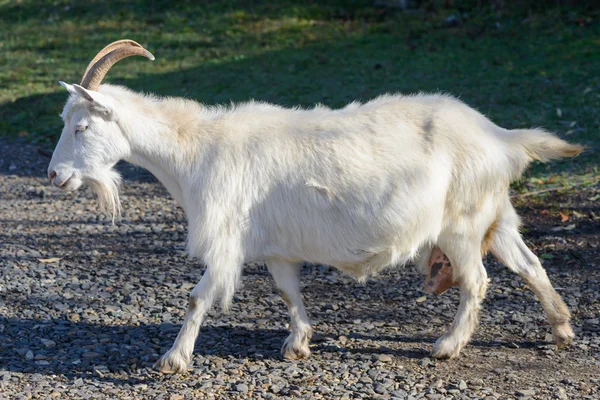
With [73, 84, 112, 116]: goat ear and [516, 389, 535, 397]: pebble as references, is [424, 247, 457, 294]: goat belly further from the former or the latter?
[73, 84, 112, 116]: goat ear

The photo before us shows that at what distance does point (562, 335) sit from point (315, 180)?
1.75 m

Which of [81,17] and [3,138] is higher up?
[81,17]

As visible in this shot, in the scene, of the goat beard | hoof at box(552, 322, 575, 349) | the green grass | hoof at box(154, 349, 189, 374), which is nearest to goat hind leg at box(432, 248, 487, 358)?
hoof at box(552, 322, 575, 349)

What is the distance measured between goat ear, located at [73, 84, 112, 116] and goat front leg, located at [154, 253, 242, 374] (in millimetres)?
1069

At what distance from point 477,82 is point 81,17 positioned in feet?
30.0

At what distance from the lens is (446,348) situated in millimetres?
4930

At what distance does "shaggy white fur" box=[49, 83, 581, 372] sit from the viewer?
15.6ft

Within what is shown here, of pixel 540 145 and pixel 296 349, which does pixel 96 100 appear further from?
pixel 540 145

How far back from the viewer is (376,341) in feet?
17.1

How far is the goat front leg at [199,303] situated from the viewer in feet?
15.5

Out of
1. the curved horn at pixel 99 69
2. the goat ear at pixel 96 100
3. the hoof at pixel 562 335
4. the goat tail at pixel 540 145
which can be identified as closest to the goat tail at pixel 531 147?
the goat tail at pixel 540 145

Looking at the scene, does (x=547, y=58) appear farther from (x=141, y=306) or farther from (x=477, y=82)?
(x=141, y=306)

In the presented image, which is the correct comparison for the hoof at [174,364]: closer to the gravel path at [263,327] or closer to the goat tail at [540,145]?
the gravel path at [263,327]

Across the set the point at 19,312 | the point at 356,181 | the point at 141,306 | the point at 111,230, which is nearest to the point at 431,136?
the point at 356,181
